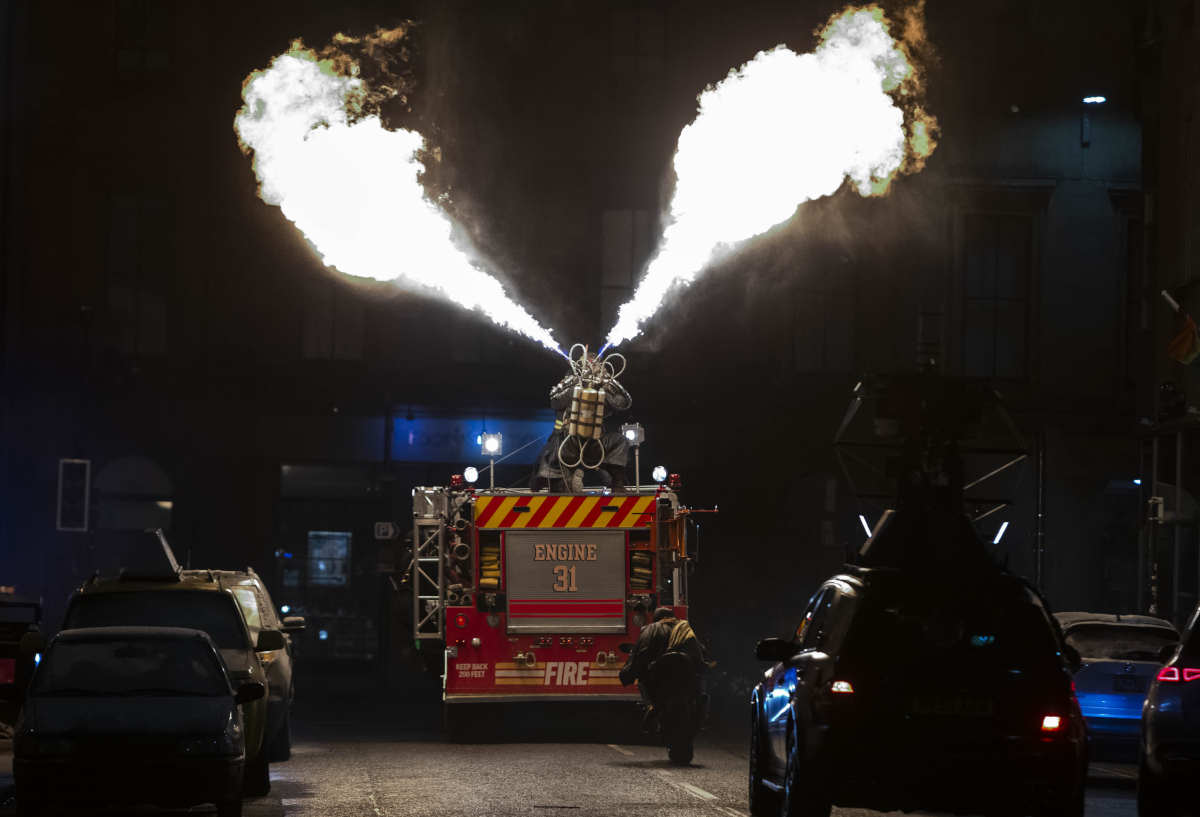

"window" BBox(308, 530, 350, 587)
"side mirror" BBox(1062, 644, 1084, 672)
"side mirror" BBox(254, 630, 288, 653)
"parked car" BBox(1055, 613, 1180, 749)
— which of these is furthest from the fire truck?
"window" BBox(308, 530, 350, 587)

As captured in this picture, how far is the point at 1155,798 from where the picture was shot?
11148 mm

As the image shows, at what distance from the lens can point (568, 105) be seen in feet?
98.6

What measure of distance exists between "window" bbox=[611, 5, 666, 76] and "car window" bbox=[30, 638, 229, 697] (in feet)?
66.3

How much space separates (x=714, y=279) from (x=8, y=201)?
40.2 feet

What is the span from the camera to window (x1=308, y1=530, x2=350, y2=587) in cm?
2972

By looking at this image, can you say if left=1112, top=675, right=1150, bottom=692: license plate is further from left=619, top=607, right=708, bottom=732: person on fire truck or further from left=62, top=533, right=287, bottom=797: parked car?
left=62, top=533, right=287, bottom=797: parked car

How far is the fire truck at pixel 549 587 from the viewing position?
17859 millimetres

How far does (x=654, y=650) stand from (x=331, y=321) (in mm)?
14588

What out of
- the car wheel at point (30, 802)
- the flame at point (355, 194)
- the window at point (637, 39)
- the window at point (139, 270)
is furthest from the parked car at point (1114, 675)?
the window at point (139, 270)

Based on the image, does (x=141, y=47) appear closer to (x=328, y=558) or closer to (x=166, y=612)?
(x=328, y=558)

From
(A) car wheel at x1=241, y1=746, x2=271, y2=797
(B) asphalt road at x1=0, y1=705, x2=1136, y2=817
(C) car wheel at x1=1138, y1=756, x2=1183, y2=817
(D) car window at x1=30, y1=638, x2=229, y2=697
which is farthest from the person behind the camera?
(A) car wheel at x1=241, y1=746, x2=271, y2=797

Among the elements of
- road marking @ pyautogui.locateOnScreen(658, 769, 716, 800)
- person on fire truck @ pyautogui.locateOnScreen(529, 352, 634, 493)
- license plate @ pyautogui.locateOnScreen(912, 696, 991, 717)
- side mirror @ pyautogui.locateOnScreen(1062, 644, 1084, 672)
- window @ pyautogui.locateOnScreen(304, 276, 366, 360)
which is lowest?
road marking @ pyautogui.locateOnScreen(658, 769, 716, 800)

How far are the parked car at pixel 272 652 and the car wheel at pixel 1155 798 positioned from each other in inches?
292

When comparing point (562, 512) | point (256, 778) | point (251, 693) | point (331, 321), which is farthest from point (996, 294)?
point (251, 693)
